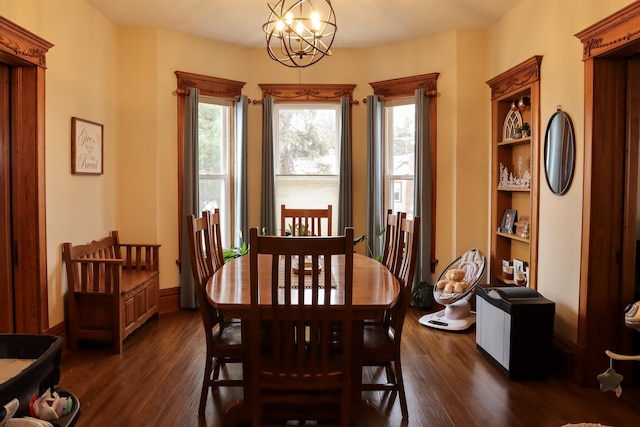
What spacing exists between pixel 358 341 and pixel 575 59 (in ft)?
7.84

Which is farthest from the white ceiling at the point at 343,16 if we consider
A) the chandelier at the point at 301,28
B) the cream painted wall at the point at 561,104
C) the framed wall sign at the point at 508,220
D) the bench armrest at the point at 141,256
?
the bench armrest at the point at 141,256

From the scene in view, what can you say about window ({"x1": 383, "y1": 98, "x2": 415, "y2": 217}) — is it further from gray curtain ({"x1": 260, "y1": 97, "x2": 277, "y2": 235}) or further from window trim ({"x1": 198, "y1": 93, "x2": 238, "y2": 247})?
window trim ({"x1": 198, "y1": 93, "x2": 238, "y2": 247})

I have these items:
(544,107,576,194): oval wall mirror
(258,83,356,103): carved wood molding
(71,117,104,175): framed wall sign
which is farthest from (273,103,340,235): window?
(544,107,576,194): oval wall mirror

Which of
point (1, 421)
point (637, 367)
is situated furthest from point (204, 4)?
point (637, 367)

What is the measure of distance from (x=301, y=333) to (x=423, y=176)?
3.18 meters

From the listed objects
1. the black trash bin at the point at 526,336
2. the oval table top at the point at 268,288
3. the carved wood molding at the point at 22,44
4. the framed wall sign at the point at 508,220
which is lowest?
the black trash bin at the point at 526,336

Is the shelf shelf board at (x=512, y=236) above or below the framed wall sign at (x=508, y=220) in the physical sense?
below

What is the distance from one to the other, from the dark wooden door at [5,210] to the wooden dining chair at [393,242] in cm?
263

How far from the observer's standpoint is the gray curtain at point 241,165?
5168 mm

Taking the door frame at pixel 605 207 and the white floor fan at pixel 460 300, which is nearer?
the door frame at pixel 605 207

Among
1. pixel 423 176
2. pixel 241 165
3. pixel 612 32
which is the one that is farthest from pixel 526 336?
pixel 241 165

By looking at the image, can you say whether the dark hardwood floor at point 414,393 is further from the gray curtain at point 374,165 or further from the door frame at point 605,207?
the gray curtain at point 374,165

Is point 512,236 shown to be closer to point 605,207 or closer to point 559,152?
point 559,152

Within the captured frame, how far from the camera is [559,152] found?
3.38 meters
